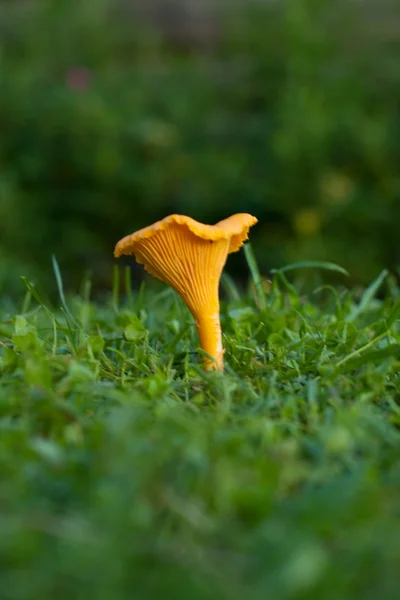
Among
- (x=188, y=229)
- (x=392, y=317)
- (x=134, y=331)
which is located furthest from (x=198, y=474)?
(x=392, y=317)

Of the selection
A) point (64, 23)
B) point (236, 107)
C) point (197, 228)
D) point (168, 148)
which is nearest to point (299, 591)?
point (197, 228)

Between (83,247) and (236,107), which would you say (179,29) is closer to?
(236,107)

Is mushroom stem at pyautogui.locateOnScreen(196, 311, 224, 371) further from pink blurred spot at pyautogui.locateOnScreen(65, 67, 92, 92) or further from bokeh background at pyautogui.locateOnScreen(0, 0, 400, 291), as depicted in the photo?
pink blurred spot at pyautogui.locateOnScreen(65, 67, 92, 92)

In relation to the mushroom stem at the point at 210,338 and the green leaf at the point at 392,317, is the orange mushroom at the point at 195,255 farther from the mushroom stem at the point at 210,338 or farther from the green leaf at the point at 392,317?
the green leaf at the point at 392,317

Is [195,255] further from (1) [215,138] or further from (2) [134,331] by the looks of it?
(1) [215,138]

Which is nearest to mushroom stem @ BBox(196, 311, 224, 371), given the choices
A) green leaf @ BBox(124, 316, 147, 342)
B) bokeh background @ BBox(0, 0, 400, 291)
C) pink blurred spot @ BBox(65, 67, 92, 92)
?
green leaf @ BBox(124, 316, 147, 342)

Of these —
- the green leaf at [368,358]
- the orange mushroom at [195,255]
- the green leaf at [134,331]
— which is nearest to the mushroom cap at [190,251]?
the orange mushroom at [195,255]
